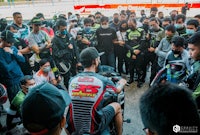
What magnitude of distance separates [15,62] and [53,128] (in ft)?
9.39

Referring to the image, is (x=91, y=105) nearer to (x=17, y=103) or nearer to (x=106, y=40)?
(x=17, y=103)

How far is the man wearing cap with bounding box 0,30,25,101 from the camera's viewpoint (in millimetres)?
3512

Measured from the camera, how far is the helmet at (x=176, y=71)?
331 centimetres

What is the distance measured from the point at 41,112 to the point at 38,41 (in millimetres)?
3629

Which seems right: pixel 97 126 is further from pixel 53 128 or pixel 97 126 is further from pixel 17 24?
pixel 17 24

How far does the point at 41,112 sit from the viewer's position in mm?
1262

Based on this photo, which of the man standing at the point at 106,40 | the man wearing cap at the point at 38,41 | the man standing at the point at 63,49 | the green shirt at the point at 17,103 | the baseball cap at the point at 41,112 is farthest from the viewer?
the man standing at the point at 106,40

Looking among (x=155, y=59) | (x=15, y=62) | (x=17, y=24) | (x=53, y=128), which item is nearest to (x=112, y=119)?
(x=53, y=128)

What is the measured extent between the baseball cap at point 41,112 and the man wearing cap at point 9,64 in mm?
2557

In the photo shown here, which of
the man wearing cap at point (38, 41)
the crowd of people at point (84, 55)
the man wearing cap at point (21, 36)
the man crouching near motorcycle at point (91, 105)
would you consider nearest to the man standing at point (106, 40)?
the crowd of people at point (84, 55)

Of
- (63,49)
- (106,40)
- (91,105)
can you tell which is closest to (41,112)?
(91,105)

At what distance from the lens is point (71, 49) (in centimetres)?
484

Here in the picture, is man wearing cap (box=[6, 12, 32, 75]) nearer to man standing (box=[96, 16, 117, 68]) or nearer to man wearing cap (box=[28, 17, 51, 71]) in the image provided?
man wearing cap (box=[28, 17, 51, 71])

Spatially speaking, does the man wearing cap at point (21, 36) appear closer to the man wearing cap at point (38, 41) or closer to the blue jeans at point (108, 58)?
the man wearing cap at point (38, 41)
